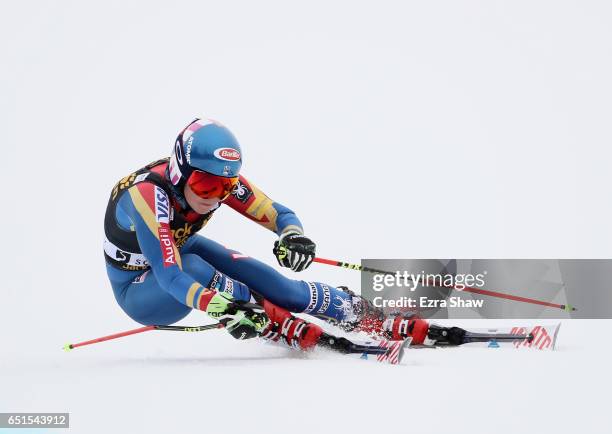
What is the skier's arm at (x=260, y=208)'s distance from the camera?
5.35 meters

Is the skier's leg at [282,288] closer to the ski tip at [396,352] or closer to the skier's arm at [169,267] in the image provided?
the skier's arm at [169,267]

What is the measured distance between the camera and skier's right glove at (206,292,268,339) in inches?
171

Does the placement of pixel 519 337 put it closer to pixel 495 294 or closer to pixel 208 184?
pixel 495 294

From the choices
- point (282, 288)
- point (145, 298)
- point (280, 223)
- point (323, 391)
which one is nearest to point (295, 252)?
point (282, 288)

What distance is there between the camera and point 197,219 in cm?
509

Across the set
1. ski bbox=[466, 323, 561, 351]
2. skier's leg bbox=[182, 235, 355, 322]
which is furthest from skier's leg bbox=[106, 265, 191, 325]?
ski bbox=[466, 323, 561, 351]

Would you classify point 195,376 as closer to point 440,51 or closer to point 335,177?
point 335,177

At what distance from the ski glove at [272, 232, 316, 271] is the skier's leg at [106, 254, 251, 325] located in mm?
321

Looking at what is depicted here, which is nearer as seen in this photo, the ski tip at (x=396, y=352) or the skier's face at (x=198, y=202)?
the ski tip at (x=396, y=352)

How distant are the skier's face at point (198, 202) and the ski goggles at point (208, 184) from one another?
0.05 metres

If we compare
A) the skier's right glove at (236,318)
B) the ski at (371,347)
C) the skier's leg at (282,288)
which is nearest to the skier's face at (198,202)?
the skier's leg at (282,288)

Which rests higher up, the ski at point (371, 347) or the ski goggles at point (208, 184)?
the ski goggles at point (208, 184)

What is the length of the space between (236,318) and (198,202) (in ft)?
2.85

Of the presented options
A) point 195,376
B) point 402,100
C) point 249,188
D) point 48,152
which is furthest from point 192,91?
point 195,376
